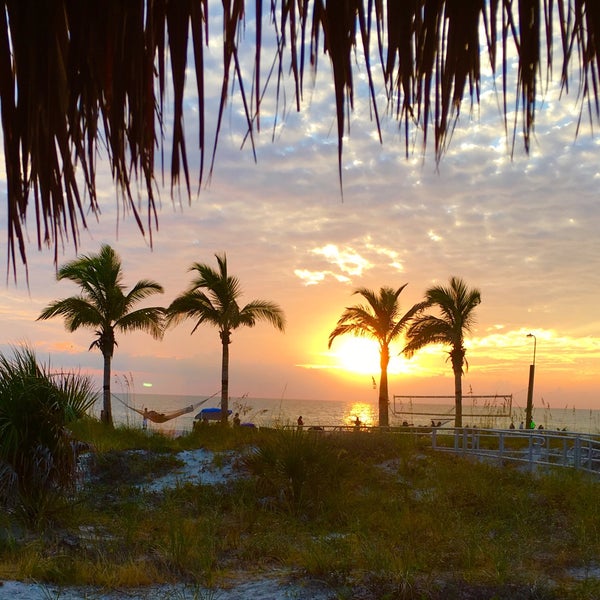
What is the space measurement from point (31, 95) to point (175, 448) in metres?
19.7

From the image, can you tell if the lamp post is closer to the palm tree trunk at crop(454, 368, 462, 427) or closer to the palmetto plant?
the palm tree trunk at crop(454, 368, 462, 427)

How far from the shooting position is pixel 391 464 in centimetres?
1766

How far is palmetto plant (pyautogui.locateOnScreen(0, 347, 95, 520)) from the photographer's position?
10922 mm

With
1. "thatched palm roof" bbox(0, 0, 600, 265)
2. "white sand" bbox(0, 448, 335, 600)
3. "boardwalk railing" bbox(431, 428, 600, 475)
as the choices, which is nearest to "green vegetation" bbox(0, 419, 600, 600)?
"white sand" bbox(0, 448, 335, 600)

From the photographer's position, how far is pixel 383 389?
33750mm

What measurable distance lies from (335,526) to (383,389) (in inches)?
857

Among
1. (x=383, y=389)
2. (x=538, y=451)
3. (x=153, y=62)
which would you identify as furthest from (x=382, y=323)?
(x=153, y=62)

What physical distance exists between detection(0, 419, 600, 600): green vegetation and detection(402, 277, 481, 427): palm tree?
1450cm

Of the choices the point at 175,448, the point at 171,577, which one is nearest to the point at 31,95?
the point at 171,577

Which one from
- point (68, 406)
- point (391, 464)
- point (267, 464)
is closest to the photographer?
point (68, 406)

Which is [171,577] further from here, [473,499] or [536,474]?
[536,474]

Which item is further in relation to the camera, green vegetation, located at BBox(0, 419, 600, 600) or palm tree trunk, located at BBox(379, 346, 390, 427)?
palm tree trunk, located at BBox(379, 346, 390, 427)

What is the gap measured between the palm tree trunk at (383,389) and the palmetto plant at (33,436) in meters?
23.6

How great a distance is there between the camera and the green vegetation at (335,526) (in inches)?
328
